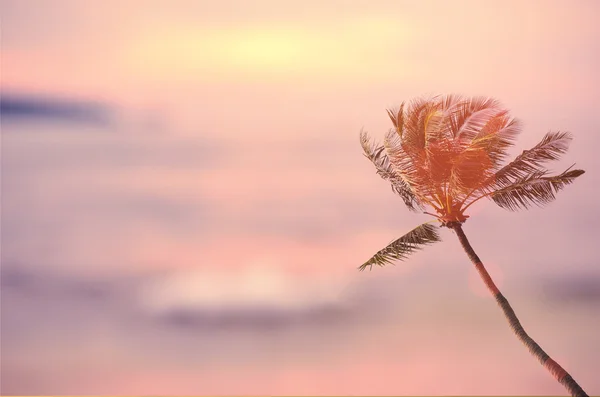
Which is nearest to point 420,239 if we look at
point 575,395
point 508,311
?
point 508,311

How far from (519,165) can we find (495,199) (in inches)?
50.8

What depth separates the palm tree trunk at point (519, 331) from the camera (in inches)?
918

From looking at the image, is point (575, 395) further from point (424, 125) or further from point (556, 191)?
point (424, 125)

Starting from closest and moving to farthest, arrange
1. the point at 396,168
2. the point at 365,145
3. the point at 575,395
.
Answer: the point at 575,395 < the point at 396,168 < the point at 365,145

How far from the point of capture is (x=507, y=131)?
77.5 feet

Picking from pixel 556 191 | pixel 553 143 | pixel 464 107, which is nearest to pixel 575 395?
pixel 556 191

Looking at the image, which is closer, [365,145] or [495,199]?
[495,199]

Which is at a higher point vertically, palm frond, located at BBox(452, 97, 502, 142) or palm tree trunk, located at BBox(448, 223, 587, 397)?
palm frond, located at BBox(452, 97, 502, 142)

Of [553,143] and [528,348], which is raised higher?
[553,143]

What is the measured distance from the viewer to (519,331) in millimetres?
24297

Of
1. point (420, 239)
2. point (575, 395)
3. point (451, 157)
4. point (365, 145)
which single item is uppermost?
point (365, 145)

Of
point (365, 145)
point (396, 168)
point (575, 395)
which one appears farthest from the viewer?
point (365, 145)

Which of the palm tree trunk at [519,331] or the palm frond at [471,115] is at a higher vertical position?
the palm frond at [471,115]

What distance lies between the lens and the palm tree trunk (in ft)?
76.5
